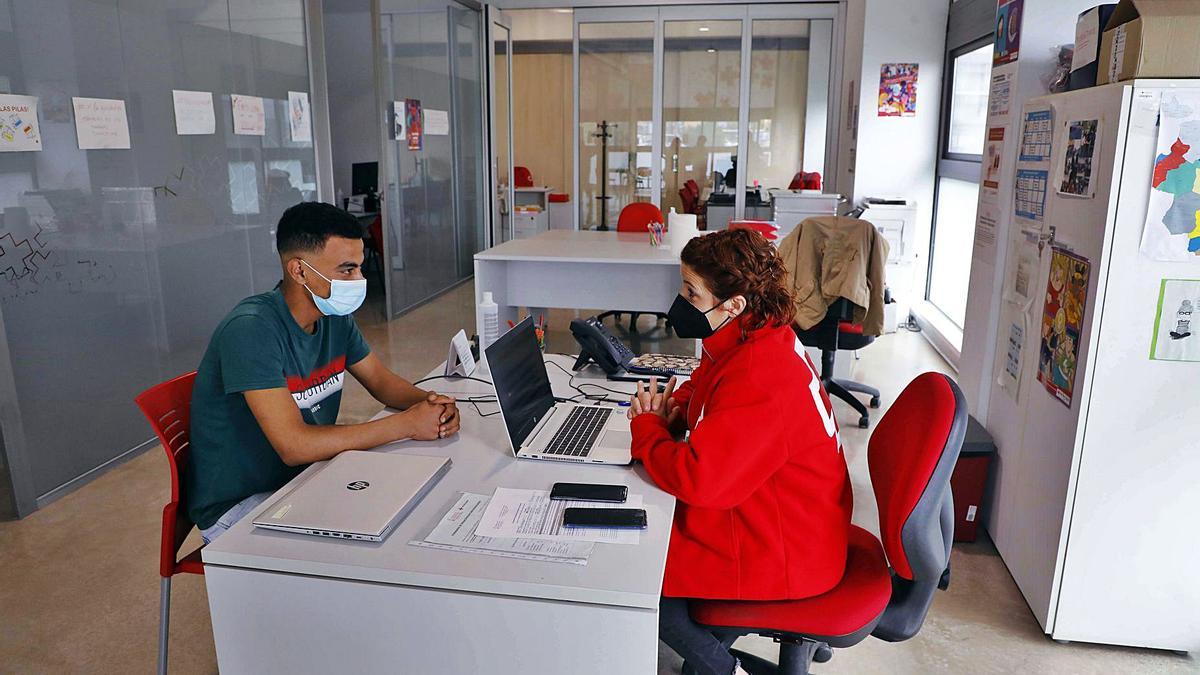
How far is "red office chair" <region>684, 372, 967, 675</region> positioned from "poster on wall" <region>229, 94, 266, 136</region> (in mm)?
3766

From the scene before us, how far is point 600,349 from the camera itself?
2605 millimetres

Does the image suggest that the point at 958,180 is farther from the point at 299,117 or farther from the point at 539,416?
the point at 539,416

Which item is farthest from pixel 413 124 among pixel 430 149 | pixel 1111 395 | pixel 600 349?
pixel 1111 395

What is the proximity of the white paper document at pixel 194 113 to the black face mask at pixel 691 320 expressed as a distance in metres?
3.11

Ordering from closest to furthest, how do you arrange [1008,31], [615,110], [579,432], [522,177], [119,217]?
[579,432]
[1008,31]
[119,217]
[615,110]
[522,177]

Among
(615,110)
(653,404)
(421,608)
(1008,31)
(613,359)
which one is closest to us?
(421,608)

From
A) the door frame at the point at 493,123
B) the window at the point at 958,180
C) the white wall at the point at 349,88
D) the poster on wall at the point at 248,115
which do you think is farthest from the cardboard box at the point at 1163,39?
the white wall at the point at 349,88

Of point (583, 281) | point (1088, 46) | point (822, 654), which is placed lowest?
point (822, 654)

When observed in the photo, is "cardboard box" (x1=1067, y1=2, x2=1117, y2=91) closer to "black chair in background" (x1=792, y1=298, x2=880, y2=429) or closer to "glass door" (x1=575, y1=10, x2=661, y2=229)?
"black chair in background" (x1=792, y1=298, x2=880, y2=429)

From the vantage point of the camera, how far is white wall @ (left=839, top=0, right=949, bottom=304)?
6461 millimetres

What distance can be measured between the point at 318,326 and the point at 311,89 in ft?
11.4

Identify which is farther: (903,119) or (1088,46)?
(903,119)

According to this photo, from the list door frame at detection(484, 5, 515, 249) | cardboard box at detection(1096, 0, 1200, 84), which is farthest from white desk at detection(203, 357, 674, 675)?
door frame at detection(484, 5, 515, 249)

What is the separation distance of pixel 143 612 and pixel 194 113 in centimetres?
246
